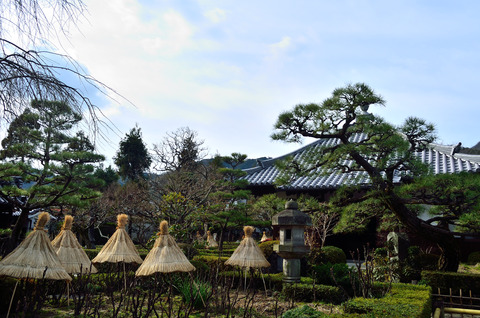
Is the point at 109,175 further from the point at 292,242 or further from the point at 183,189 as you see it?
the point at 292,242

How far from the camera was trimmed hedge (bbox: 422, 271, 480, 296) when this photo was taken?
909 cm

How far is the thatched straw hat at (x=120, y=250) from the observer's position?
846 cm

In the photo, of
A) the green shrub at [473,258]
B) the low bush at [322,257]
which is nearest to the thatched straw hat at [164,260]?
the low bush at [322,257]

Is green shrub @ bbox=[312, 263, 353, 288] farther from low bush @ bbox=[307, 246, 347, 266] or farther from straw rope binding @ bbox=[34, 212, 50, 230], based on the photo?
straw rope binding @ bbox=[34, 212, 50, 230]

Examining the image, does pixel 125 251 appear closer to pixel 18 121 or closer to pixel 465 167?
pixel 18 121

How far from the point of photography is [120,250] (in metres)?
8.62

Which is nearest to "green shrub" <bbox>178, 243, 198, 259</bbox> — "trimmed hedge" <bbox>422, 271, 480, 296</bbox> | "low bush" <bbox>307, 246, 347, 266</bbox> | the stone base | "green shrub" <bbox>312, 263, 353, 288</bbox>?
the stone base

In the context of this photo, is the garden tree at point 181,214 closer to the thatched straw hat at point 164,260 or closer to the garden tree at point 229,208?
the garden tree at point 229,208

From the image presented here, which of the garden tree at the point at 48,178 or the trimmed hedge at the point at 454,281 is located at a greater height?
the garden tree at the point at 48,178

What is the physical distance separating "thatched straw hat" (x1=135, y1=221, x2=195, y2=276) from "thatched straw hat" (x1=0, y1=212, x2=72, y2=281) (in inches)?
72.3

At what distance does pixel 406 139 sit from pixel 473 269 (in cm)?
635

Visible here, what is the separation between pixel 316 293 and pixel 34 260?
5.63 meters

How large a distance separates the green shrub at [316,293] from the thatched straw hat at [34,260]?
477 cm

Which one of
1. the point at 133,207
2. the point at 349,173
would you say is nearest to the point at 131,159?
the point at 133,207
